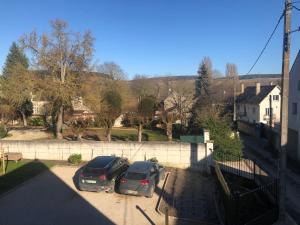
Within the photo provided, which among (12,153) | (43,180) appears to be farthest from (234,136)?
(12,153)

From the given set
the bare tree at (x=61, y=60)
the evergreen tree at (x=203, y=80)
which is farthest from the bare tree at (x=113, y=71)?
the bare tree at (x=61, y=60)

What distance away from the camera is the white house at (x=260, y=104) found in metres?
47.9

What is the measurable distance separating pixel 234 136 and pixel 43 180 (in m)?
14.1

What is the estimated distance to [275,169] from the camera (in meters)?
21.6

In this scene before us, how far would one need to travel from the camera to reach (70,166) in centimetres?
2103

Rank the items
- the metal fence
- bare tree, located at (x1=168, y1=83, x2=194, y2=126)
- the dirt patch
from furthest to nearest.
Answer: bare tree, located at (x1=168, y1=83, x2=194, y2=126) → the dirt patch → the metal fence

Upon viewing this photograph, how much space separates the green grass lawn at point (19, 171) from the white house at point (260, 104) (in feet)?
109

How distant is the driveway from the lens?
40.9 ft

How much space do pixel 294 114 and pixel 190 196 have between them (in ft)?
49.9

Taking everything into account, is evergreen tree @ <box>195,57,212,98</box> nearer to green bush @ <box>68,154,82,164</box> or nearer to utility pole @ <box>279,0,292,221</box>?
green bush @ <box>68,154,82,164</box>

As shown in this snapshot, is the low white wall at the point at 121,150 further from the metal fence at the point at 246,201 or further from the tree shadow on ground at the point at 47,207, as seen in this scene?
the tree shadow on ground at the point at 47,207

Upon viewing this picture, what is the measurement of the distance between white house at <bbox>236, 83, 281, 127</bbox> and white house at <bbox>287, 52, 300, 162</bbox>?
57.0ft

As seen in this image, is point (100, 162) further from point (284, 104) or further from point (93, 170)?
point (284, 104)

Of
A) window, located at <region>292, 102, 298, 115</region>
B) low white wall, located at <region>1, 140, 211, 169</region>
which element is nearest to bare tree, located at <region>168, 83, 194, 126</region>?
window, located at <region>292, 102, 298, 115</region>
